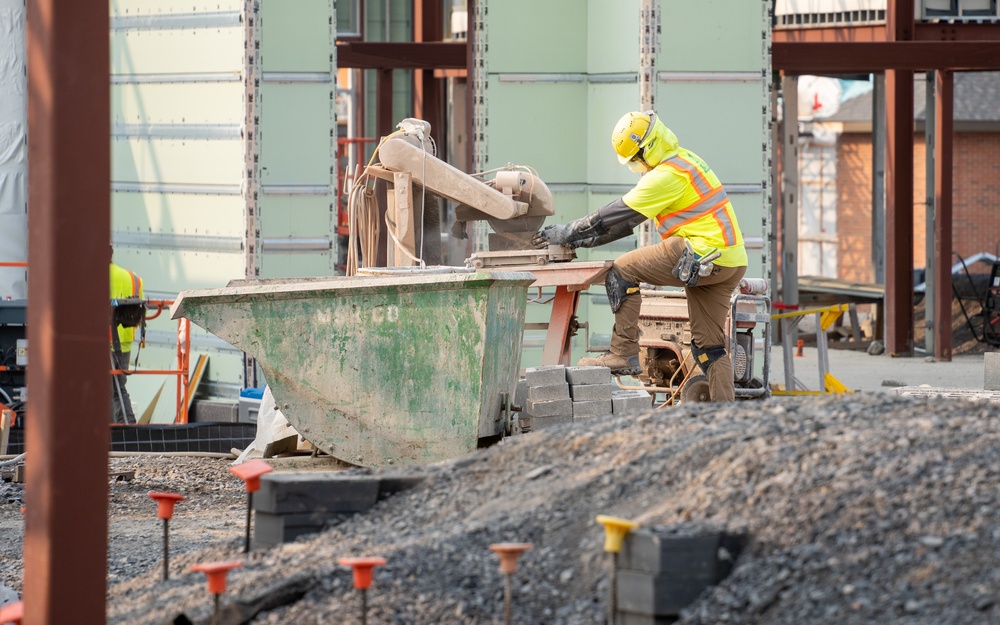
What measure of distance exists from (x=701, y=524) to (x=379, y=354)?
391cm

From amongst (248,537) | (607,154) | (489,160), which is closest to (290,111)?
(489,160)

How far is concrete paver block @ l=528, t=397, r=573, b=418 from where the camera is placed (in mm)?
8766

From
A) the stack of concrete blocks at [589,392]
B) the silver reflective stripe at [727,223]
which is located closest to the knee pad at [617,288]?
the stack of concrete blocks at [589,392]

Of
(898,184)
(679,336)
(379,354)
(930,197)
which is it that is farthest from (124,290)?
(930,197)

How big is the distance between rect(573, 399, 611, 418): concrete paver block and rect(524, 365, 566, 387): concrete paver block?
19cm

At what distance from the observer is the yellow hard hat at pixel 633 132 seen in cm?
935

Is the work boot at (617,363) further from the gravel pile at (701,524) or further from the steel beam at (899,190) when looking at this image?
the steel beam at (899,190)

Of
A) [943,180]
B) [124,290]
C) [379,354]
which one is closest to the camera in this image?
[379,354]

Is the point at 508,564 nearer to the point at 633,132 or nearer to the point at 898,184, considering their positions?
the point at 633,132

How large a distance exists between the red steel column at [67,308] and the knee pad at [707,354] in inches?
218

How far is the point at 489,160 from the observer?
13320mm

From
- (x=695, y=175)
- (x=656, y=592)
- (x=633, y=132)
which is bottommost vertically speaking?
(x=656, y=592)

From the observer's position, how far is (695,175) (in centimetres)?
946

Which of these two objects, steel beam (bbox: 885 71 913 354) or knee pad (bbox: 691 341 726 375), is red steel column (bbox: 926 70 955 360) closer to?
steel beam (bbox: 885 71 913 354)
